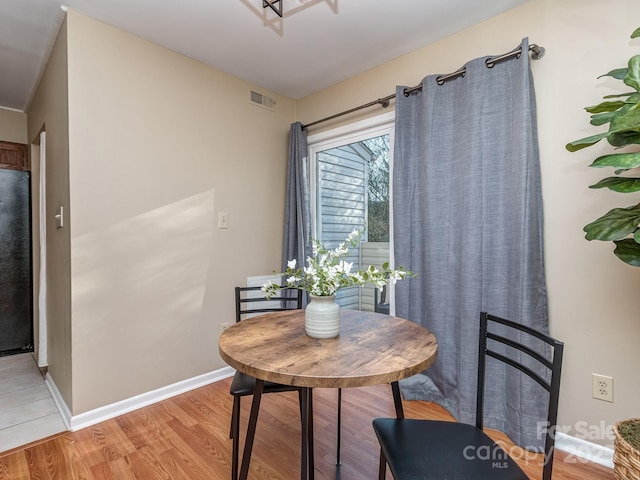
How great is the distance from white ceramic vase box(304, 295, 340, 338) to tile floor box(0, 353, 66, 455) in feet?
5.98

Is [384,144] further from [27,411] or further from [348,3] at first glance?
[27,411]

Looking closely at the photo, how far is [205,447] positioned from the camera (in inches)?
72.2

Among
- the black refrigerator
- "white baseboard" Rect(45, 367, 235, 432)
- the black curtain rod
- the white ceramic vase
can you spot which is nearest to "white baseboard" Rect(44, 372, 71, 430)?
"white baseboard" Rect(45, 367, 235, 432)

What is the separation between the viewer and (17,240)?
329 cm

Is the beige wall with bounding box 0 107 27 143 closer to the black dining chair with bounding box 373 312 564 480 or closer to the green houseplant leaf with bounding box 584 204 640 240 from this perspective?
the black dining chair with bounding box 373 312 564 480

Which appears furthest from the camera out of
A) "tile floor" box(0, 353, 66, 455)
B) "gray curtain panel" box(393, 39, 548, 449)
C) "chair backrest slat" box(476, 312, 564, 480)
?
"tile floor" box(0, 353, 66, 455)

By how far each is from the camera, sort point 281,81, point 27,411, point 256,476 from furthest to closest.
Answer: point 281,81 → point 27,411 → point 256,476

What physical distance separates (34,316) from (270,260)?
2.45 meters

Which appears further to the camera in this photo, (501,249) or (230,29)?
(230,29)

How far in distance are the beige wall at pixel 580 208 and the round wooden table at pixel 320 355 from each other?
3.33ft

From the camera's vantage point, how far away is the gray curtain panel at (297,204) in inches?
121

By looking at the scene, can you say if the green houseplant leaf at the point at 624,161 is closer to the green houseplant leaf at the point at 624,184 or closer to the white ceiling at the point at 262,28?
the green houseplant leaf at the point at 624,184

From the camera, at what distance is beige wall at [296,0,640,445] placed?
1.66m

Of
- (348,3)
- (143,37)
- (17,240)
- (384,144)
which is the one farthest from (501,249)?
(17,240)
